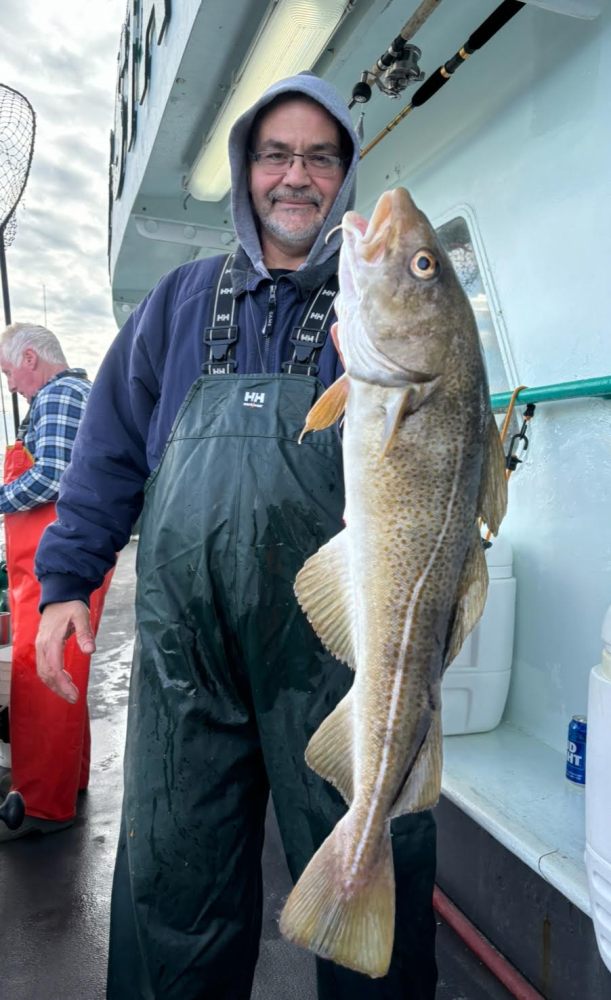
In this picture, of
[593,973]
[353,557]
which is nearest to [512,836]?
[593,973]

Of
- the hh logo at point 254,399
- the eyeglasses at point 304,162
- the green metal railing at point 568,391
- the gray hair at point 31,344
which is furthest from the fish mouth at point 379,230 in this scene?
the gray hair at point 31,344

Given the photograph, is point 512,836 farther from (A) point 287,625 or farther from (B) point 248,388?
(B) point 248,388

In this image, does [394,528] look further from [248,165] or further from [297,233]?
[248,165]

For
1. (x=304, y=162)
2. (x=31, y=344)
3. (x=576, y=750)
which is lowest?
(x=576, y=750)

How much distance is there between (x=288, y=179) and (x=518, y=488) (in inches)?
73.4

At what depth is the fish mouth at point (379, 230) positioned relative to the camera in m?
1.41

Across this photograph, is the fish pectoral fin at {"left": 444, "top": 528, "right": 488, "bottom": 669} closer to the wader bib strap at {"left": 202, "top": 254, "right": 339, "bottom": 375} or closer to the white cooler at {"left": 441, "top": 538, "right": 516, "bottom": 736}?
the wader bib strap at {"left": 202, "top": 254, "right": 339, "bottom": 375}

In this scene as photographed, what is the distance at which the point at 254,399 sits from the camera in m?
1.83

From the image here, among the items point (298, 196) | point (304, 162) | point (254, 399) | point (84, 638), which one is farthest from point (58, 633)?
point (304, 162)

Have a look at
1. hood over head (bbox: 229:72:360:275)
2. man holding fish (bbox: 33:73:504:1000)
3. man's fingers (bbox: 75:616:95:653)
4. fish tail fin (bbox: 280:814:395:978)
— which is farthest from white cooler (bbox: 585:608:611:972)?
man's fingers (bbox: 75:616:95:653)

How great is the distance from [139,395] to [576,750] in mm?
2052

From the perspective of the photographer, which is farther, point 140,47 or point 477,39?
point 140,47

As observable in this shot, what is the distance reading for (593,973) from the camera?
88.4 inches

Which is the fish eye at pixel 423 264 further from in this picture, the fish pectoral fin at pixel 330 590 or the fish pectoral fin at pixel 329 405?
the fish pectoral fin at pixel 330 590
